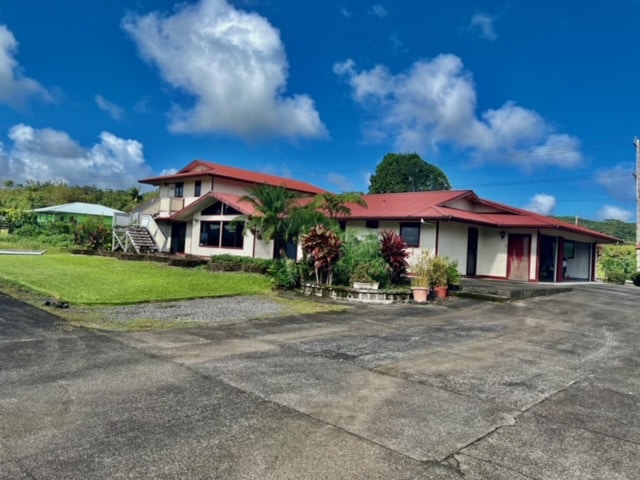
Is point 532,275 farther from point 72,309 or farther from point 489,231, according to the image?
point 72,309

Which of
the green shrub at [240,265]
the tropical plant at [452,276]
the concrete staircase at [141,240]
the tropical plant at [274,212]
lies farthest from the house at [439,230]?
the tropical plant at [452,276]

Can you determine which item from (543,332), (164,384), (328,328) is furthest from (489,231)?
(164,384)

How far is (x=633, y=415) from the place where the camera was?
4.87 metres

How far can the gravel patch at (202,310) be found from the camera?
9.85m

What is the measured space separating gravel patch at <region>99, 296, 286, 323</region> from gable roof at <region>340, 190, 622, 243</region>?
29.6ft

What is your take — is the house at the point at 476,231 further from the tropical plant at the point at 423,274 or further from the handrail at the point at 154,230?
the handrail at the point at 154,230

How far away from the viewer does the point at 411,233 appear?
20.2 meters

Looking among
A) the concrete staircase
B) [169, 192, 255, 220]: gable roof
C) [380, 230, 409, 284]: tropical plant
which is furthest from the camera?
the concrete staircase

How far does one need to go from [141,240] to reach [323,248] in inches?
658

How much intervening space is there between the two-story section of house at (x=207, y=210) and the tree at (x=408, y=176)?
2553 centimetres

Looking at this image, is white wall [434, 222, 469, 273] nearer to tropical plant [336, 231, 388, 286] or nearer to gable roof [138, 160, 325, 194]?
tropical plant [336, 231, 388, 286]

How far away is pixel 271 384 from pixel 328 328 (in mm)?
4114

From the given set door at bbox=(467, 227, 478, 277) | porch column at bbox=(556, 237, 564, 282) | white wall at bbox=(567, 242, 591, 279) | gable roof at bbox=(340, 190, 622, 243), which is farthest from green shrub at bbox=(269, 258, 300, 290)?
white wall at bbox=(567, 242, 591, 279)

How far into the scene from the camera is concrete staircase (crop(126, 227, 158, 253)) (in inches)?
1075
